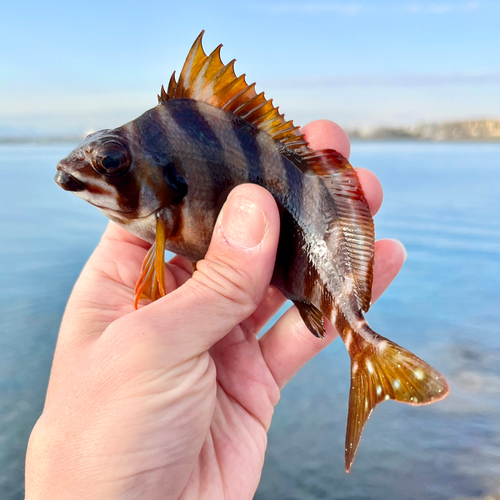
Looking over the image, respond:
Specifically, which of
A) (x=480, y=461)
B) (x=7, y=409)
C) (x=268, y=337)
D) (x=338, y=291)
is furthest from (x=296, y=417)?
(x=7, y=409)

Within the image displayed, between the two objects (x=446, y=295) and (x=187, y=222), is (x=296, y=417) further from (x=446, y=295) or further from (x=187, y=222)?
(x=446, y=295)

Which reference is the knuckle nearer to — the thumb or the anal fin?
the thumb

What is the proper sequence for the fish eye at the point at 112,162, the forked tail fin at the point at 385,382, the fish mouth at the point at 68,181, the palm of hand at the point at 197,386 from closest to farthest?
1. the forked tail fin at the point at 385,382
2. the palm of hand at the point at 197,386
3. the fish eye at the point at 112,162
4. the fish mouth at the point at 68,181

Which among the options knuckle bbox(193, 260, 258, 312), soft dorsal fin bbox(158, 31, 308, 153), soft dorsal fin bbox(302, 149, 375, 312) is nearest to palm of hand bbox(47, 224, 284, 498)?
knuckle bbox(193, 260, 258, 312)

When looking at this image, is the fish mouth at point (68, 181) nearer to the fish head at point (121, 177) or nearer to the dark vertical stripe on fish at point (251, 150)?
the fish head at point (121, 177)

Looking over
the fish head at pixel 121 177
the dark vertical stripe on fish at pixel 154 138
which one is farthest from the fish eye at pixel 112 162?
the dark vertical stripe on fish at pixel 154 138

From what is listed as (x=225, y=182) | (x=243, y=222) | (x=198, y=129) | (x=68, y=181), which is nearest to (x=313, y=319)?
(x=243, y=222)

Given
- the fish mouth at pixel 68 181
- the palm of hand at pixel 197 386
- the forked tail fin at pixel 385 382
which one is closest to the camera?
the forked tail fin at pixel 385 382
